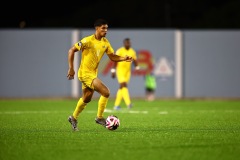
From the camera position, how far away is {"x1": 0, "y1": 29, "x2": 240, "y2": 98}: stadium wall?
29.8 m

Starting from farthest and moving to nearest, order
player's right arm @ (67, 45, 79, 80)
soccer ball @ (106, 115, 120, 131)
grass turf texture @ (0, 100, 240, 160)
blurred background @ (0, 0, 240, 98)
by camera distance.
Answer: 1. blurred background @ (0, 0, 240, 98)
2. soccer ball @ (106, 115, 120, 131)
3. player's right arm @ (67, 45, 79, 80)
4. grass turf texture @ (0, 100, 240, 160)

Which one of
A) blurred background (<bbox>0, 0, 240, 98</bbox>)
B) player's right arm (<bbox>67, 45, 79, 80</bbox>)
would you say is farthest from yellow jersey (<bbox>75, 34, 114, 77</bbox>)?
blurred background (<bbox>0, 0, 240, 98</bbox>)

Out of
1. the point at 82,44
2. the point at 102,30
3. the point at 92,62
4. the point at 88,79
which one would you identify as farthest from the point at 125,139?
the point at 102,30

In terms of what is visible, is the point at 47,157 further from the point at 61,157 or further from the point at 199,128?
the point at 199,128

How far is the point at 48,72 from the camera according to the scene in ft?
98.6

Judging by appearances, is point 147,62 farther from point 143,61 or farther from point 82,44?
point 82,44

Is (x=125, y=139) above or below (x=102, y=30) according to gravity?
below

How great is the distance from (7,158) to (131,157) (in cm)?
180

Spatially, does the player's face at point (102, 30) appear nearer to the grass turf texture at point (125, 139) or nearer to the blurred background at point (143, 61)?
the grass turf texture at point (125, 139)

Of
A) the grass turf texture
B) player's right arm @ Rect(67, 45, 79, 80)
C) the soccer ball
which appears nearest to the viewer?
the grass turf texture

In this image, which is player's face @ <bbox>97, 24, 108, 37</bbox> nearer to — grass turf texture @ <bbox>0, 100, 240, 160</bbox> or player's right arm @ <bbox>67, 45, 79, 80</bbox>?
player's right arm @ <bbox>67, 45, 79, 80</bbox>

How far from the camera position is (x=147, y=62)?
2970 centimetres
